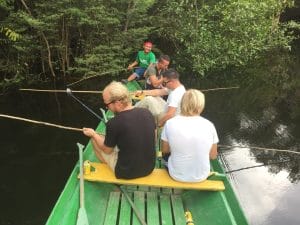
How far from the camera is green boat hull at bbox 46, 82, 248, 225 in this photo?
177 inches

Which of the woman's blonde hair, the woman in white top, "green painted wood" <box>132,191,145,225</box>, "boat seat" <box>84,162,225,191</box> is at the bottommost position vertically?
"green painted wood" <box>132,191,145,225</box>

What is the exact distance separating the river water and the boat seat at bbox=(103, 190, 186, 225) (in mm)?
2215

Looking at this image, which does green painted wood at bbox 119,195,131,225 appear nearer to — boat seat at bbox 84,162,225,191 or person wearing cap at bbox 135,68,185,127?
boat seat at bbox 84,162,225,191

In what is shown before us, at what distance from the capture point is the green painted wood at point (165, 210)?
190 inches

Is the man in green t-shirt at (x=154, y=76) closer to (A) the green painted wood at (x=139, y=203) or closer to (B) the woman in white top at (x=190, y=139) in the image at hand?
(A) the green painted wood at (x=139, y=203)

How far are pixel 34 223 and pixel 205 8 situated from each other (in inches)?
454

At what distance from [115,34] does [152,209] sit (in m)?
11.3

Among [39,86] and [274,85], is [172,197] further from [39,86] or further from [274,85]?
[274,85]

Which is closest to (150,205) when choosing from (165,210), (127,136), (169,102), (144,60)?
(165,210)

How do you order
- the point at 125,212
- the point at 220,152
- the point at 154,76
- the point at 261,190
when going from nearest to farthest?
the point at 125,212 < the point at 261,190 < the point at 154,76 < the point at 220,152

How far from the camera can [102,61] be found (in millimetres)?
14773

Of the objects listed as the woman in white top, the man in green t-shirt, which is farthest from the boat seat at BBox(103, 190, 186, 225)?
the man in green t-shirt

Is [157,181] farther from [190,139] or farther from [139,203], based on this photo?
[190,139]

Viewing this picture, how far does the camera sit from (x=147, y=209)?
5035mm
